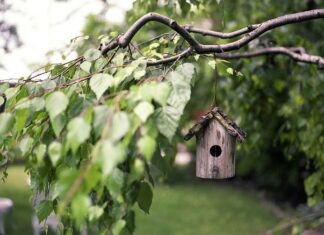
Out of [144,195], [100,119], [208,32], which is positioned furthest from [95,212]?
[208,32]

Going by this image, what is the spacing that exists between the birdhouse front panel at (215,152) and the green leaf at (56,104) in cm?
105

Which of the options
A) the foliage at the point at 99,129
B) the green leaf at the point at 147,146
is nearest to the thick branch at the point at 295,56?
the foliage at the point at 99,129

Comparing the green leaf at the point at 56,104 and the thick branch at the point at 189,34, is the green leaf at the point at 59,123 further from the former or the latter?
the thick branch at the point at 189,34

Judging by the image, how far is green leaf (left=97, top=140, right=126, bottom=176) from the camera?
3.61 ft

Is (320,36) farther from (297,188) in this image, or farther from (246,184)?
(246,184)

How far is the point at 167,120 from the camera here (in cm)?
135

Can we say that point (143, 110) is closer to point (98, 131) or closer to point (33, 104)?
point (98, 131)

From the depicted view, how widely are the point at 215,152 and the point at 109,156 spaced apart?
1331mm

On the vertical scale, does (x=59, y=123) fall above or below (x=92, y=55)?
below

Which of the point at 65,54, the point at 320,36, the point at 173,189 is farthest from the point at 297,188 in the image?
the point at 65,54

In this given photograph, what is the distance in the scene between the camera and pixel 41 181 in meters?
1.69

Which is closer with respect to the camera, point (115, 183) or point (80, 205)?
point (80, 205)

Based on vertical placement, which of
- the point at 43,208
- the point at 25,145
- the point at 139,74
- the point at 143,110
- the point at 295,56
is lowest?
the point at 43,208

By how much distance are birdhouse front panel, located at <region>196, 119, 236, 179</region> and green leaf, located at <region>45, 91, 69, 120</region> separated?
3.43 ft
